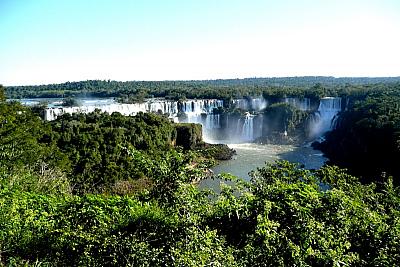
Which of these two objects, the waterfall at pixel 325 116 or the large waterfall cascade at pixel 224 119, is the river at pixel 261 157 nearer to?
the large waterfall cascade at pixel 224 119

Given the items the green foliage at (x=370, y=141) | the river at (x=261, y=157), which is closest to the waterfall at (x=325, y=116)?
the green foliage at (x=370, y=141)

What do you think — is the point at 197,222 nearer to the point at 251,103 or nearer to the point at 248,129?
the point at 248,129

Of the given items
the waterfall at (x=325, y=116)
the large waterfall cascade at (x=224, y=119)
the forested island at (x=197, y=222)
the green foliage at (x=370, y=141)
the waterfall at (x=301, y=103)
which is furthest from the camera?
the waterfall at (x=301, y=103)

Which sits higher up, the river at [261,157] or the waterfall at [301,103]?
the waterfall at [301,103]

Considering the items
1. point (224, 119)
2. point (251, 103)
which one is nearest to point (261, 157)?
point (224, 119)

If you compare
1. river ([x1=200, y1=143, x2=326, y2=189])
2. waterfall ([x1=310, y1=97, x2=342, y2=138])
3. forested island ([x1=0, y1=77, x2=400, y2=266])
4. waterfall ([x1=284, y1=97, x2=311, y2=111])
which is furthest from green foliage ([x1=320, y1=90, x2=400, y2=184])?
forested island ([x1=0, y1=77, x2=400, y2=266])

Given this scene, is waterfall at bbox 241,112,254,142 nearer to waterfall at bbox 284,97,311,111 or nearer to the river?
the river

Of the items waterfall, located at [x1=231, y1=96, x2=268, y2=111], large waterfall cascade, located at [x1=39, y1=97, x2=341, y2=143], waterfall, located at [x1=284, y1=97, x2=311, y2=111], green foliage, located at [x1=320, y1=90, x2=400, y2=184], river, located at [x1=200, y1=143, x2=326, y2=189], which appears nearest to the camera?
green foliage, located at [x1=320, y1=90, x2=400, y2=184]

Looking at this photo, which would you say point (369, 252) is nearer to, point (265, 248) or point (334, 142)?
point (265, 248)
